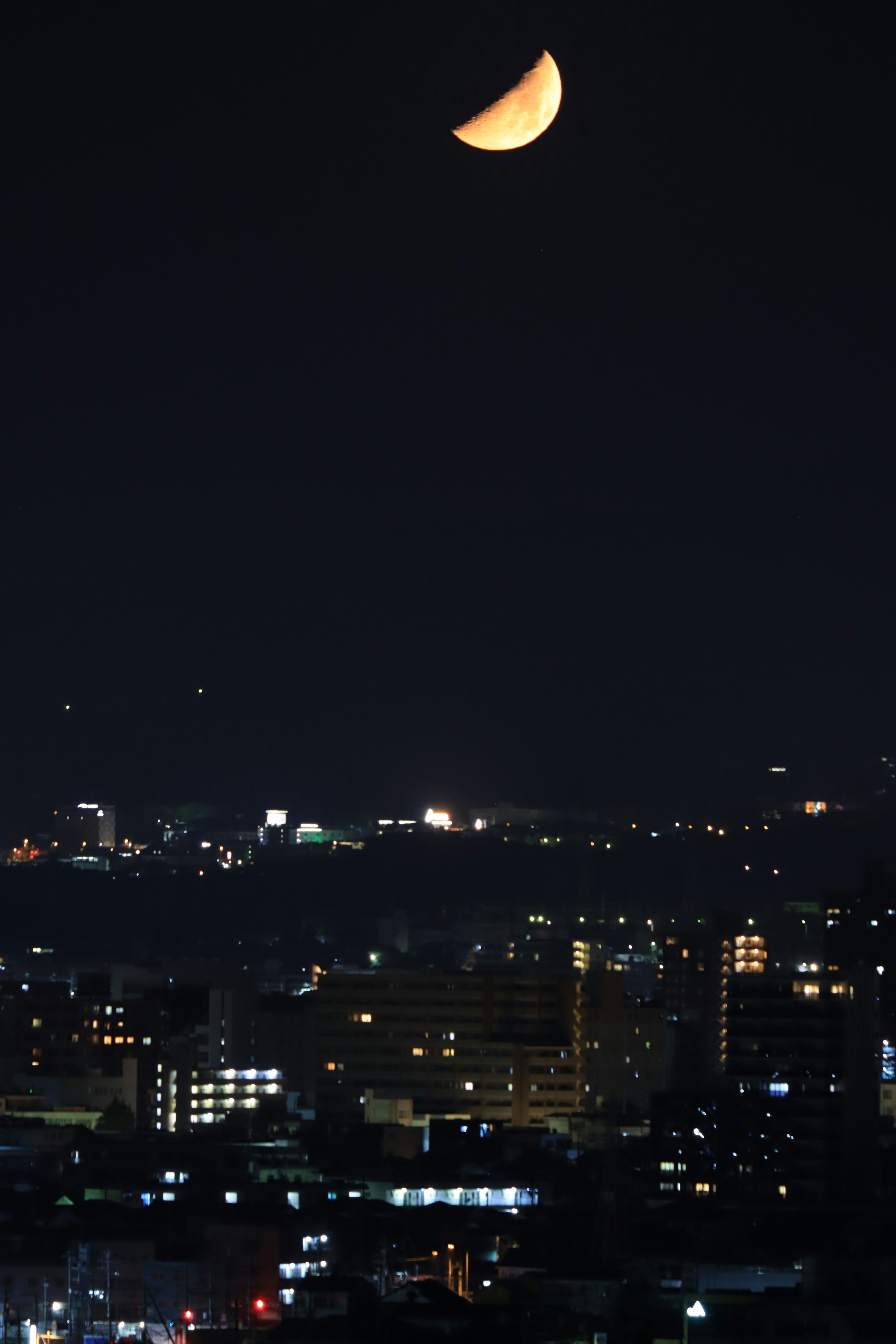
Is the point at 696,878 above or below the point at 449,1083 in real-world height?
above

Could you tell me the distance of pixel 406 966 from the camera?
28.2 metres

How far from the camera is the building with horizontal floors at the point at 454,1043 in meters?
18.4

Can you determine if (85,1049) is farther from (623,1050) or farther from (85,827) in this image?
(85,827)

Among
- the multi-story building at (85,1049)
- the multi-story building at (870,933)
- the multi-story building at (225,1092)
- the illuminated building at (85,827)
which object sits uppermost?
the illuminated building at (85,827)

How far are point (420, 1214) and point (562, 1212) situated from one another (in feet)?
2.68

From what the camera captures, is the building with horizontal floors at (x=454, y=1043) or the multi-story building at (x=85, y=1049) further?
the building with horizontal floors at (x=454, y=1043)

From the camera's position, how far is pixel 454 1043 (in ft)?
65.7

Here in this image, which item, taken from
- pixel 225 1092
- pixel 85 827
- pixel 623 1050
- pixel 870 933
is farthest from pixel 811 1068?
pixel 85 827

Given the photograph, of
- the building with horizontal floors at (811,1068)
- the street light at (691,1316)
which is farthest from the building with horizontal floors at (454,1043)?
the street light at (691,1316)

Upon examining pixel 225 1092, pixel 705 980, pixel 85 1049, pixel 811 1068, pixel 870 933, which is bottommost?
pixel 225 1092

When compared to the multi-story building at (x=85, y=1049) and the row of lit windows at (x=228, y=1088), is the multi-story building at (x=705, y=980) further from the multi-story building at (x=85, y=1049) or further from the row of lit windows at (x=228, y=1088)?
the multi-story building at (x=85, y=1049)

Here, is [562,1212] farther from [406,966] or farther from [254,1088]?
[406,966]

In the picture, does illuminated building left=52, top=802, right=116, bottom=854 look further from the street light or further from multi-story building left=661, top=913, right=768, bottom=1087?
the street light

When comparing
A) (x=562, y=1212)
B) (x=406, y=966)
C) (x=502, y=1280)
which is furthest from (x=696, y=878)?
(x=502, y=1280)
